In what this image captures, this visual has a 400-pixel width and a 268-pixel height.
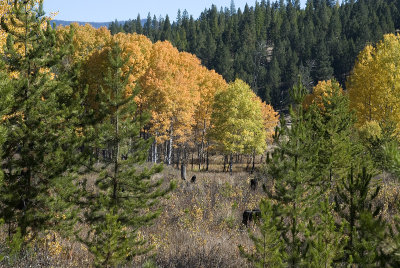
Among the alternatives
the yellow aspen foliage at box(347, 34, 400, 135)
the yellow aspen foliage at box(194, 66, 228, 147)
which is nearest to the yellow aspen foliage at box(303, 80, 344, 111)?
the yellow aspen foliage at box(347, 34, 400, 135)

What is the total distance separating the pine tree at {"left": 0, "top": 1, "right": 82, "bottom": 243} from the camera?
31.1ft

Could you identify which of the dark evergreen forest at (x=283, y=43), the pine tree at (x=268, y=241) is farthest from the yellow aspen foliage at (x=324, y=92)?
the dark evergreen forest at (x=283, y=43)

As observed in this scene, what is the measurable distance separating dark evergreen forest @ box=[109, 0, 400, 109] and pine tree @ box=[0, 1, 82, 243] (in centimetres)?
6820

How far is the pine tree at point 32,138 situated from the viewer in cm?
948

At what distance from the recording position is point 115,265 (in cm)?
768

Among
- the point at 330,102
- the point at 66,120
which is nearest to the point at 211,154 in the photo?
the point at 330,102

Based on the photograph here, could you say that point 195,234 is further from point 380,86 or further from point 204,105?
point 204,105

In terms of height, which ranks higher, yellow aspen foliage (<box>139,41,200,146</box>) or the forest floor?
yellow aspen foliage (<box>139,41,200,146</box>)

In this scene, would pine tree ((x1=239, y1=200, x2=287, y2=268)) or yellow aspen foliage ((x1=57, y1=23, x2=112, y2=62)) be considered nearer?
pine tree ((x1=239, y1=200, x2=287, y2=268))

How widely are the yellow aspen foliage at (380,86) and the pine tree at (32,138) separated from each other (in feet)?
83.4

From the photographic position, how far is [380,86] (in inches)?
1163

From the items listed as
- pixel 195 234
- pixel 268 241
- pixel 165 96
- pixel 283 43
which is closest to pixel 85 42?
pixel 165 96

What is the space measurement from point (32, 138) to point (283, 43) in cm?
9560

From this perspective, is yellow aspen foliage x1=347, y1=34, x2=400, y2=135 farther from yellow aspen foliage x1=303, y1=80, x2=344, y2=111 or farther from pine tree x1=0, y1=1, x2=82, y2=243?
pine tree x1=0, y1=1, x2=82, y2=243
